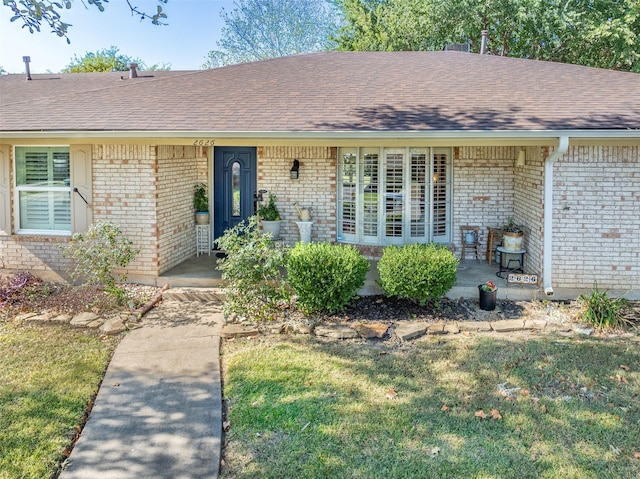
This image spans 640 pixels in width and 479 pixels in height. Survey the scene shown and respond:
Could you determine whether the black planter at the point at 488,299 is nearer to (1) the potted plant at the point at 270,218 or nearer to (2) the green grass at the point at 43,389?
(1) the potted plant at the point at 270,218

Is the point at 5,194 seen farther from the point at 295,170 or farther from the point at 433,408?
the point at 433,408

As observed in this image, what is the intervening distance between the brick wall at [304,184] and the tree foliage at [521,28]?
12.8 metres

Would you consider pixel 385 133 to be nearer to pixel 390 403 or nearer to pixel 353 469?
pixel 390 403

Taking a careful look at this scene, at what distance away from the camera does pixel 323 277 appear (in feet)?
22.8

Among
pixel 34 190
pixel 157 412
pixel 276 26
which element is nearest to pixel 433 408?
pixel 157 412

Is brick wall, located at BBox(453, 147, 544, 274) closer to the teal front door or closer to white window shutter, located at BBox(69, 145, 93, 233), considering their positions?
the teal front door

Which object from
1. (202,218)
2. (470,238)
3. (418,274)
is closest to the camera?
(418,274)

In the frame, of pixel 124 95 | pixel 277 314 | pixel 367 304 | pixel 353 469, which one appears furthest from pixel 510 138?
pixel 124 95

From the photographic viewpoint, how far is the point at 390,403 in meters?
4.85

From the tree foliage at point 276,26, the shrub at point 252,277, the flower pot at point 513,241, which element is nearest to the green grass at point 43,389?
the shrub at point 252,277

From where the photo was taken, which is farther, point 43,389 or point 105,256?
point 105,256

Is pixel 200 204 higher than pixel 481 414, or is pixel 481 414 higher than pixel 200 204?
pixel 200 204

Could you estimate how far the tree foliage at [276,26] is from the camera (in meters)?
36.2

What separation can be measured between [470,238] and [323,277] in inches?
155
